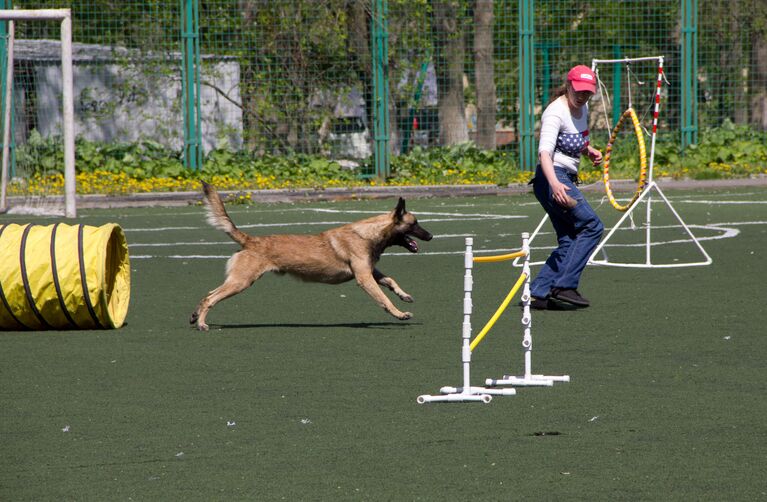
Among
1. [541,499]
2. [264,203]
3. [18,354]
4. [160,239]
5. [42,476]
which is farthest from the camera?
[264,203]

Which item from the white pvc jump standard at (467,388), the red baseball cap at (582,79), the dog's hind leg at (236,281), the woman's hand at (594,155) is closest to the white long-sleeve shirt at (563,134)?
the red baseball cap at (582,79)

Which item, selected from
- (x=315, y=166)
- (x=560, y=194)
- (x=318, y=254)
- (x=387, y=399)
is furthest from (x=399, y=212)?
(x=315, y=166)

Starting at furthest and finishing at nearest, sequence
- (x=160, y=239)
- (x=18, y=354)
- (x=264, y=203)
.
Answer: (x=264, y=203) → (x=160, y=239) → (x=18, y=354)

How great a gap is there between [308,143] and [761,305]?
46.0 ft

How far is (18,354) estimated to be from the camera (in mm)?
8750

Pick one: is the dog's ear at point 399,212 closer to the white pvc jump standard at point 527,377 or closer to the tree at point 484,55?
the white pvc jump standard at point 527,377

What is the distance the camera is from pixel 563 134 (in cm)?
1058

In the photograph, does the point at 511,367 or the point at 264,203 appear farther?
the point at 264,203

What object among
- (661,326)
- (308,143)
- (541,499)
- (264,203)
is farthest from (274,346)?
(308,143)

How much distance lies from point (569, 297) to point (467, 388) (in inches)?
140

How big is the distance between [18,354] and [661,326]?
14.0 feet

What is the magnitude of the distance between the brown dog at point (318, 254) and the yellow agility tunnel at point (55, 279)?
73 cm

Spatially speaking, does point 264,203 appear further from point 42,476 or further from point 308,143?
point 42,476

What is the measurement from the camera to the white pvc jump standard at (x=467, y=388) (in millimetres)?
6898
